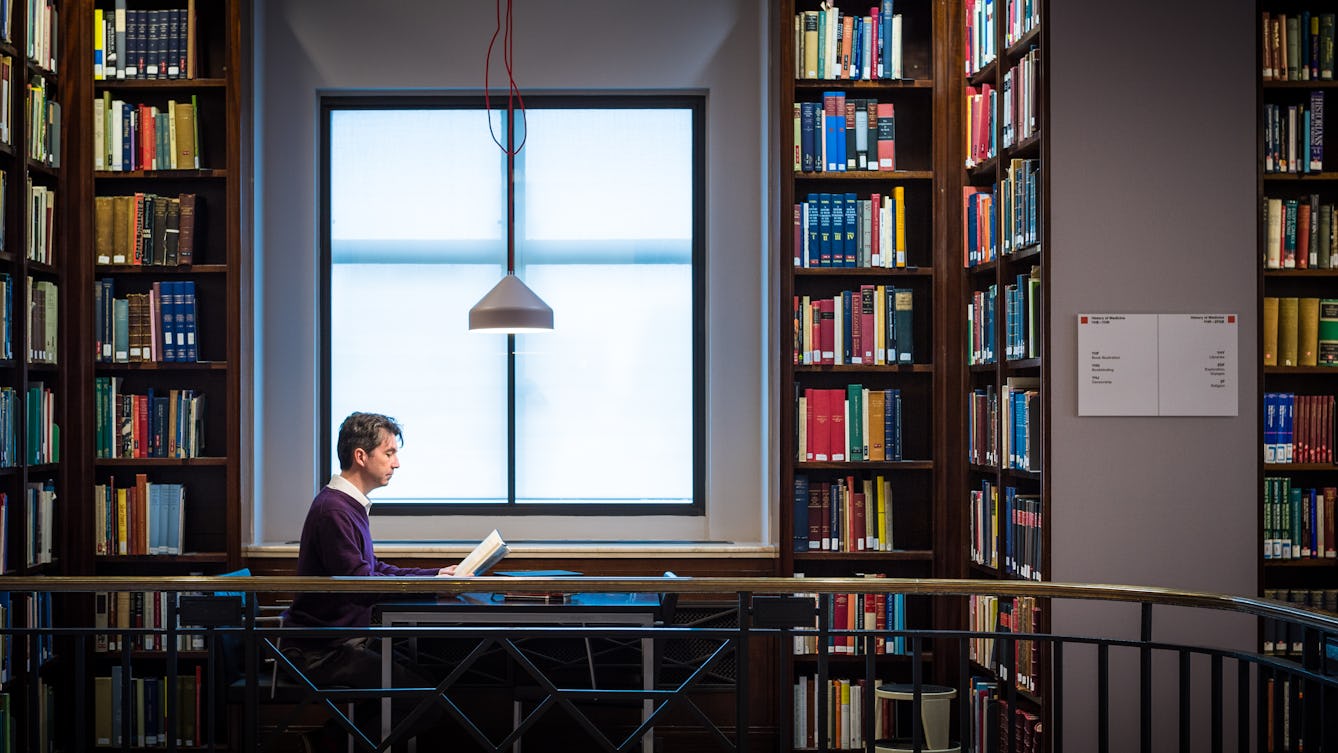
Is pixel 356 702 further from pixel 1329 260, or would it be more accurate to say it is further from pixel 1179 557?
pixel 1329 260

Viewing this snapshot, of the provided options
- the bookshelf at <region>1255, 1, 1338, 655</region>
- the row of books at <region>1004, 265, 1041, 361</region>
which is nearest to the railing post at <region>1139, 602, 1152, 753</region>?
the row of books at <region>1004, 265, 1041, 361</region>

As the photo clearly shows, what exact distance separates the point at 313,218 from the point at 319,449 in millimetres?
1047

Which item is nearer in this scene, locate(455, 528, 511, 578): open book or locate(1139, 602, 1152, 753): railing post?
locate(1139, 602, 1152, 753): railing post

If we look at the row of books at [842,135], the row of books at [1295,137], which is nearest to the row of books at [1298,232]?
the row of books at [1295,137]

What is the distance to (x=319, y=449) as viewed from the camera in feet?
18.1

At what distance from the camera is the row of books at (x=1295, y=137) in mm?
4305

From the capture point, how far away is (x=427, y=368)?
5570mm

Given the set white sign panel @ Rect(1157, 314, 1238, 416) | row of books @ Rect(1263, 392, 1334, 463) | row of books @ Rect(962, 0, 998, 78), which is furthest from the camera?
row of books @ Rect(962, 0, 998, 78)

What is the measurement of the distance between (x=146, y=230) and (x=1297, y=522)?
459cm

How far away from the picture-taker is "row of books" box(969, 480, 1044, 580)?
4.11m

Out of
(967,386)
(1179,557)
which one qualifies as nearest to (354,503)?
(967,386)

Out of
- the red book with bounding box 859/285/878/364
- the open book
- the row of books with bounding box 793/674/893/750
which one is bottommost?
the row of books with bounding box 793/674/893/750

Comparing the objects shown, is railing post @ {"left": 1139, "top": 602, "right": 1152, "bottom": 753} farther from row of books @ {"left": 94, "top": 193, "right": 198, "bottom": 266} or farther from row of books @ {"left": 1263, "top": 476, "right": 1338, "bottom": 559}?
row of books @ {"left": 94, "top": 193, "right": 198, "bottom": 266}

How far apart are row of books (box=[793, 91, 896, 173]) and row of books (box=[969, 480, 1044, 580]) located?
4.69 feet
